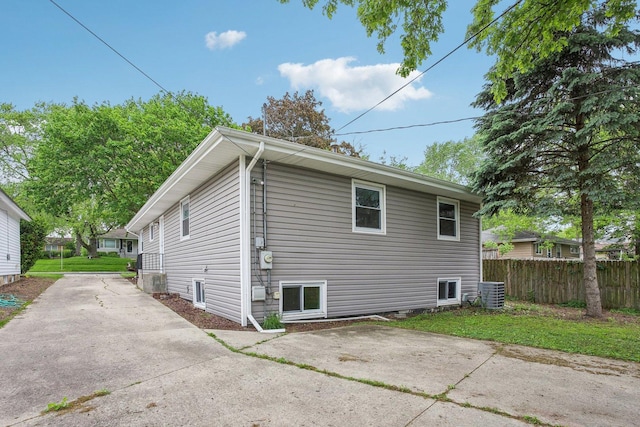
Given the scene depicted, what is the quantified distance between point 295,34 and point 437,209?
6.08m

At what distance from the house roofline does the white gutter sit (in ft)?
1.16

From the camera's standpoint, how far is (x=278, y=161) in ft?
21.7

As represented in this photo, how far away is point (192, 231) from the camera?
9070mm

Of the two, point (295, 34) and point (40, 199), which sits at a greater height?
point (295, 34)

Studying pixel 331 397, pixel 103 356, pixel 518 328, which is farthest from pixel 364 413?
pixel 518 328

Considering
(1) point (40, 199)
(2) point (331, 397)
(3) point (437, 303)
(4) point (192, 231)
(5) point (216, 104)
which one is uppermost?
(5) point (216, 104)

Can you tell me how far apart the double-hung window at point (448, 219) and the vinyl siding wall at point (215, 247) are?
5.83 m

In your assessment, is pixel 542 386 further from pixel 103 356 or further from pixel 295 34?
pixel 295 34

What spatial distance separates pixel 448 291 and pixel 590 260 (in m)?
3.41

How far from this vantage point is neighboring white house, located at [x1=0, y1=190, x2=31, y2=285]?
11531 millimetres

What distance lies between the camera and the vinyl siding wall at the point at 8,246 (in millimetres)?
11734

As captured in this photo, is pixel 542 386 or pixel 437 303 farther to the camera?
pixel 437 303

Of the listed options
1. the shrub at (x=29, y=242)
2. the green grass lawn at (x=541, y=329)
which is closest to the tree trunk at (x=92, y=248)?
the shrub at (x=29, y=242)

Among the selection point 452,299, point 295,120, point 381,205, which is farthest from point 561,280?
point 295,120
